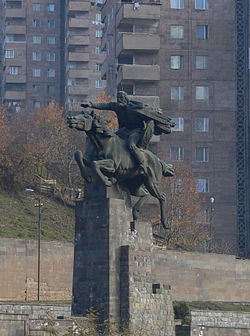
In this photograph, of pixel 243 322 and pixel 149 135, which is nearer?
pixel 149 135

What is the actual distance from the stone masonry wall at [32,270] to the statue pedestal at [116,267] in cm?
4434

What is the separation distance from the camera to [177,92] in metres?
135

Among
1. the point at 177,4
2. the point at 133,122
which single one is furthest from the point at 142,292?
the point at 177,4

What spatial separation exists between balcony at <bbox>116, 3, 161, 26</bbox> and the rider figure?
74.5 metres

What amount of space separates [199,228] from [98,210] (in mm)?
68771

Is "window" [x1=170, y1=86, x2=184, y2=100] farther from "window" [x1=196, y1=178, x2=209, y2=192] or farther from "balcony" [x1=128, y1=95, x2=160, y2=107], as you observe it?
"window" [x1=196, y1=178, x2=209, y2=192]

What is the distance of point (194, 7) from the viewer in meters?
136

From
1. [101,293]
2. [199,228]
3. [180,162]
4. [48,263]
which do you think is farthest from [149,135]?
[180,162]

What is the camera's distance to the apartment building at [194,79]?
436 feet

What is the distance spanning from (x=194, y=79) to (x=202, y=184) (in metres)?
9.63

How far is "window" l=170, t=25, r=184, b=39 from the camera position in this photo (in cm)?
13543

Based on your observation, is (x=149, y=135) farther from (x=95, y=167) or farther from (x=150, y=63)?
(x=150, y=63)

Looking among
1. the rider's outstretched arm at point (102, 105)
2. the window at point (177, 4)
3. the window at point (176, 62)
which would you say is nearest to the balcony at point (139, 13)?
the window at point (177, 4)

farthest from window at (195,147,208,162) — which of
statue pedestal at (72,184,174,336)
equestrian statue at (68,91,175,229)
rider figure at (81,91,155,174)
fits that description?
statue pedestal at (72,184,174,336)
